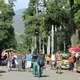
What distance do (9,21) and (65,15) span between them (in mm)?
21068

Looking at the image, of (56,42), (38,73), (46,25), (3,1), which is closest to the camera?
(38,73)

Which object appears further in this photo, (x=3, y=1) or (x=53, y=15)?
(x=3, y=1)

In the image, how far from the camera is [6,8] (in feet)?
226

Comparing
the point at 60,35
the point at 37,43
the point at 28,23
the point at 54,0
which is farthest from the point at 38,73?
the point at 37,43

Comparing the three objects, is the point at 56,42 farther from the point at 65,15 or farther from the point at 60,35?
the point at 65,15

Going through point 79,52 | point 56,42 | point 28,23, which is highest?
point 28,23

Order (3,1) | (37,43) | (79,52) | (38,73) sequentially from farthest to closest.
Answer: (37,43), (3,1), (79,52), (38,73)

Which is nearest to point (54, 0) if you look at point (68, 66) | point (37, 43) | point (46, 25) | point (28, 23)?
point (46, 25)

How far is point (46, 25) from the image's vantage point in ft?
168

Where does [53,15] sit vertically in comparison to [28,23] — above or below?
below

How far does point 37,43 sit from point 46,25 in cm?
4068

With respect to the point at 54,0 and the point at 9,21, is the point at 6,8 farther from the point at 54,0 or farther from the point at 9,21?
the point at 54,0

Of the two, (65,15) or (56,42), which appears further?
(56,42)

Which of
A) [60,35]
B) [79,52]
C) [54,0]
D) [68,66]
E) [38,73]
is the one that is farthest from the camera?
[60,35]
